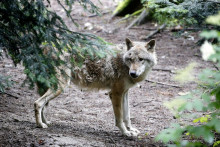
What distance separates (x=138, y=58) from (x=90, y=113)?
2.31m

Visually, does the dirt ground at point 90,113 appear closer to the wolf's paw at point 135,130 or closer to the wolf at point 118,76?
the wolf's paw at point 135,130

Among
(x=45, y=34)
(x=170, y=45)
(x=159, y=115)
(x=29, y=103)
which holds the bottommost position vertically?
(x=159, y=115)

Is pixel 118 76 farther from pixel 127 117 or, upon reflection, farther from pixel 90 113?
pixel 90 113

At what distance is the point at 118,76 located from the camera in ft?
17.6

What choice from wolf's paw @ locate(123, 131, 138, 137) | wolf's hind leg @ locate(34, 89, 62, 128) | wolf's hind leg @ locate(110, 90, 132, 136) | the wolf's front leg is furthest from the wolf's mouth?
wolf's hind leg @ locate(34, 89, 62, 128)

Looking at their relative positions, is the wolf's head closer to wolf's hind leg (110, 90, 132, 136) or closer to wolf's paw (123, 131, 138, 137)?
wolf's hind leg (110, 90, 132, 136)

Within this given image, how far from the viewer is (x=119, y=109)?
5.29 metres

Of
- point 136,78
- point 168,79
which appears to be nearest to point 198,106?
point 136,78

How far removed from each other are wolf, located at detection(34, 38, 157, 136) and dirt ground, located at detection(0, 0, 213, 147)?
1.25 feet

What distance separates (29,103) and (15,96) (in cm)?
51

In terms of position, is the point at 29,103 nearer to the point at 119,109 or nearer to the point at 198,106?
the point at 119,109

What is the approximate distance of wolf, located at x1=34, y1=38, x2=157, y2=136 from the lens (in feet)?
16.9

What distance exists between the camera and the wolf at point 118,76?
16.9 feet

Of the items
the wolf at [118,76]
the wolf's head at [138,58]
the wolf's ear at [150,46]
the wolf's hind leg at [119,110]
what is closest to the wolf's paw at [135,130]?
the wolf at [118,76]
